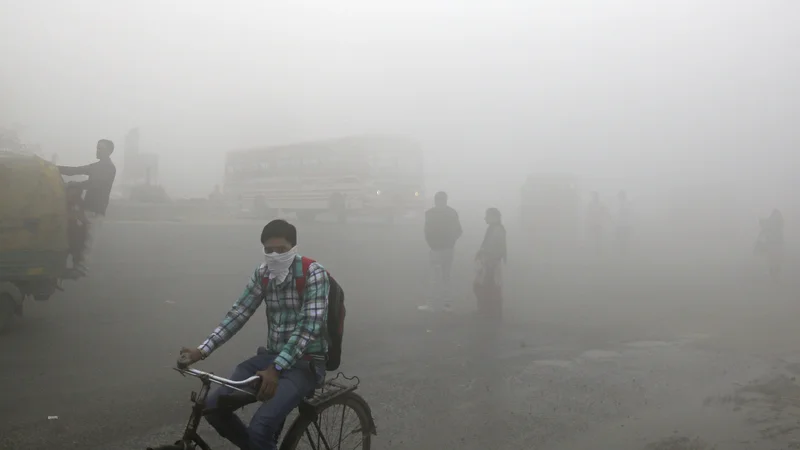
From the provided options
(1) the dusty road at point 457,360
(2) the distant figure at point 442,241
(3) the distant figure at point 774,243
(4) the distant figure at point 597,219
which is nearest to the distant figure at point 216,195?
(1) the dusty road at point 457,360

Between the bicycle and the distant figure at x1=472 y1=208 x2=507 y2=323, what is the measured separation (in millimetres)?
6258

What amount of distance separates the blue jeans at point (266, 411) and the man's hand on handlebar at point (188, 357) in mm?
191

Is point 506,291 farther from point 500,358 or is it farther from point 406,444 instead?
point 406,444

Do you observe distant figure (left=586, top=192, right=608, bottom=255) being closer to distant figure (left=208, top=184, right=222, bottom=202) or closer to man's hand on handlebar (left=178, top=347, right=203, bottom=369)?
distant figure (left=208, top=184, right=222, bottom=202)

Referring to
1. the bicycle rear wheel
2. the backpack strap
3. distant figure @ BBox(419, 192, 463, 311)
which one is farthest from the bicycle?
distant figure @ BBox(419, 192, 463, 311)

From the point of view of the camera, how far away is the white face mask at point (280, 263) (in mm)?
3332

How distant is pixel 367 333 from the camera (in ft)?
28.4

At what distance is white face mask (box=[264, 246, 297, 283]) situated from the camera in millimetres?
3332

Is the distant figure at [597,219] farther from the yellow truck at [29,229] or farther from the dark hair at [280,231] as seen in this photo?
the dark hair at [280,231]

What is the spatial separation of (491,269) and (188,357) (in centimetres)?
719

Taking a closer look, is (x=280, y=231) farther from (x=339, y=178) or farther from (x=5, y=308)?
(x=339, y=178)

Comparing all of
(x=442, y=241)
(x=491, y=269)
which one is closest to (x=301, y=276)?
(x=491, y=269)

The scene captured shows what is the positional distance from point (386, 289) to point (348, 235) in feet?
17.7

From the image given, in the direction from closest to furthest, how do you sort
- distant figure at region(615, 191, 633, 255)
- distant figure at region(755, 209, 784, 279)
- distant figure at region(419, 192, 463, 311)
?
distant figure at region(419, 192, 463, 311) → distant figure at region(755, 209, 784, 279) → distant figure at region(615, 191, 633, 255)
